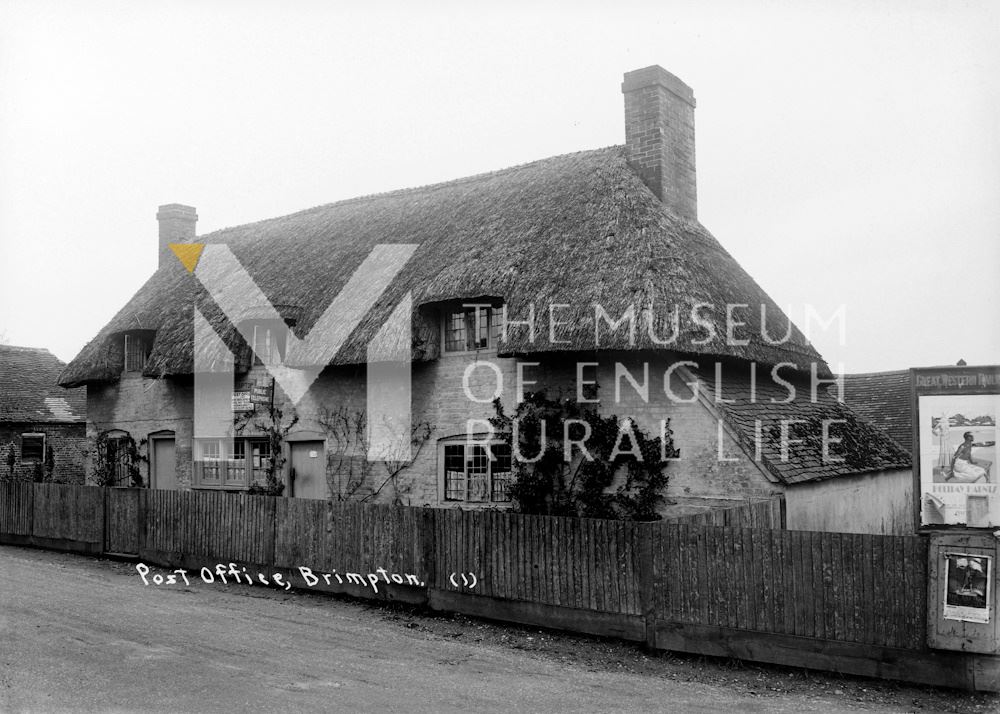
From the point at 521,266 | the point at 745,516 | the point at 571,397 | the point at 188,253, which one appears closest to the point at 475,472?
the point at 571,397

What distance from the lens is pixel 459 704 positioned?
26.5 ft

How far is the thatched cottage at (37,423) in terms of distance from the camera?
27641 millimetres

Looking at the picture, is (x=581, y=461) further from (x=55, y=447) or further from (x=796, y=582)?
(x=55, y=447)

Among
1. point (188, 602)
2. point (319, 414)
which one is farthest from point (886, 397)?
point (188, 602)

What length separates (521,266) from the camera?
14.7 metres

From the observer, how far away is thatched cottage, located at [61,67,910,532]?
42.5 ft

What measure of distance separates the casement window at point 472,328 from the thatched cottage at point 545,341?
30mm

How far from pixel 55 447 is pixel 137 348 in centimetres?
986

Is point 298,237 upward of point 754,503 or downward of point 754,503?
upward

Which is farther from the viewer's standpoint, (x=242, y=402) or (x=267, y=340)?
(x=242, y=402)

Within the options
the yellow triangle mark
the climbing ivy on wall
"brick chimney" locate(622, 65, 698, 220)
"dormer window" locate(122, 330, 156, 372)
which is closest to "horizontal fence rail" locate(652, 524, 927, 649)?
the climbing ivy on wall

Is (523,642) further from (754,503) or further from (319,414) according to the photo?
(319,414)

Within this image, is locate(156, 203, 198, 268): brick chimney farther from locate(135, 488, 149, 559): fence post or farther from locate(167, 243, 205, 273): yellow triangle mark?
locate(135, 488, 149, 559): fence post

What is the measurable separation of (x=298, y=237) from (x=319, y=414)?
6.13 meters
